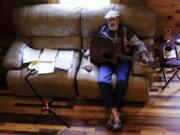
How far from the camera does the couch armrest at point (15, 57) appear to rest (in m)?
3.66

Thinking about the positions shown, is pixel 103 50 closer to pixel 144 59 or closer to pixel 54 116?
pixel 144 59

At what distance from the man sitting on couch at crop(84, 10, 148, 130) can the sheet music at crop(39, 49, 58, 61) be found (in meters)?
0.46

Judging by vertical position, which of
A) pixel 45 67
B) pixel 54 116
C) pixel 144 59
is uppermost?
pixel 144 59

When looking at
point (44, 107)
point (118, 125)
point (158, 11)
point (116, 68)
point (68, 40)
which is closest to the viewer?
point (118, 125)

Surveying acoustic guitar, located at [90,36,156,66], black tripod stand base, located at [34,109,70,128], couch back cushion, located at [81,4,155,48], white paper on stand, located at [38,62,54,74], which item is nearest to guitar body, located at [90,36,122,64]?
acoustic guitar, located at [90,36,156,66]

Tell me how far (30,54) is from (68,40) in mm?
498

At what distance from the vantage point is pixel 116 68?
3533 millimetres

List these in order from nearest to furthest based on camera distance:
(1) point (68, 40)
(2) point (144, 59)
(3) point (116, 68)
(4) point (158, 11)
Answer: (2) point (144, 59)
(3) point (116, 68)
(1) point (68, 40)
(4) point (158, 11)

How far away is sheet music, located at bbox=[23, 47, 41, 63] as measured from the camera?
146 inches

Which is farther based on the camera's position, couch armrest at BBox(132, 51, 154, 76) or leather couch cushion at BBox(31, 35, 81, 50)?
leather couch cushion at BBox(31, 35, 81, 50)

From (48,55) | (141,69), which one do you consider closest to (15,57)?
(48,55)

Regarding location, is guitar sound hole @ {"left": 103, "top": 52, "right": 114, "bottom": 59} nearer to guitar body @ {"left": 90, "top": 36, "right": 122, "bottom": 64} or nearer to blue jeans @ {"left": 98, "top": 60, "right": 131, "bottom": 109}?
guitar body @ {"left": 90, "top": 36, "right": 122, "bottom": 64}

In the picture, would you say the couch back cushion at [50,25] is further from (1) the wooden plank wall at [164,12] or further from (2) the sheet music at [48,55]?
(1) the wooden plank wall at [164,12]

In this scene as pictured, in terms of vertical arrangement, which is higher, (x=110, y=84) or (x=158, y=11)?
(x=158, y=11)
